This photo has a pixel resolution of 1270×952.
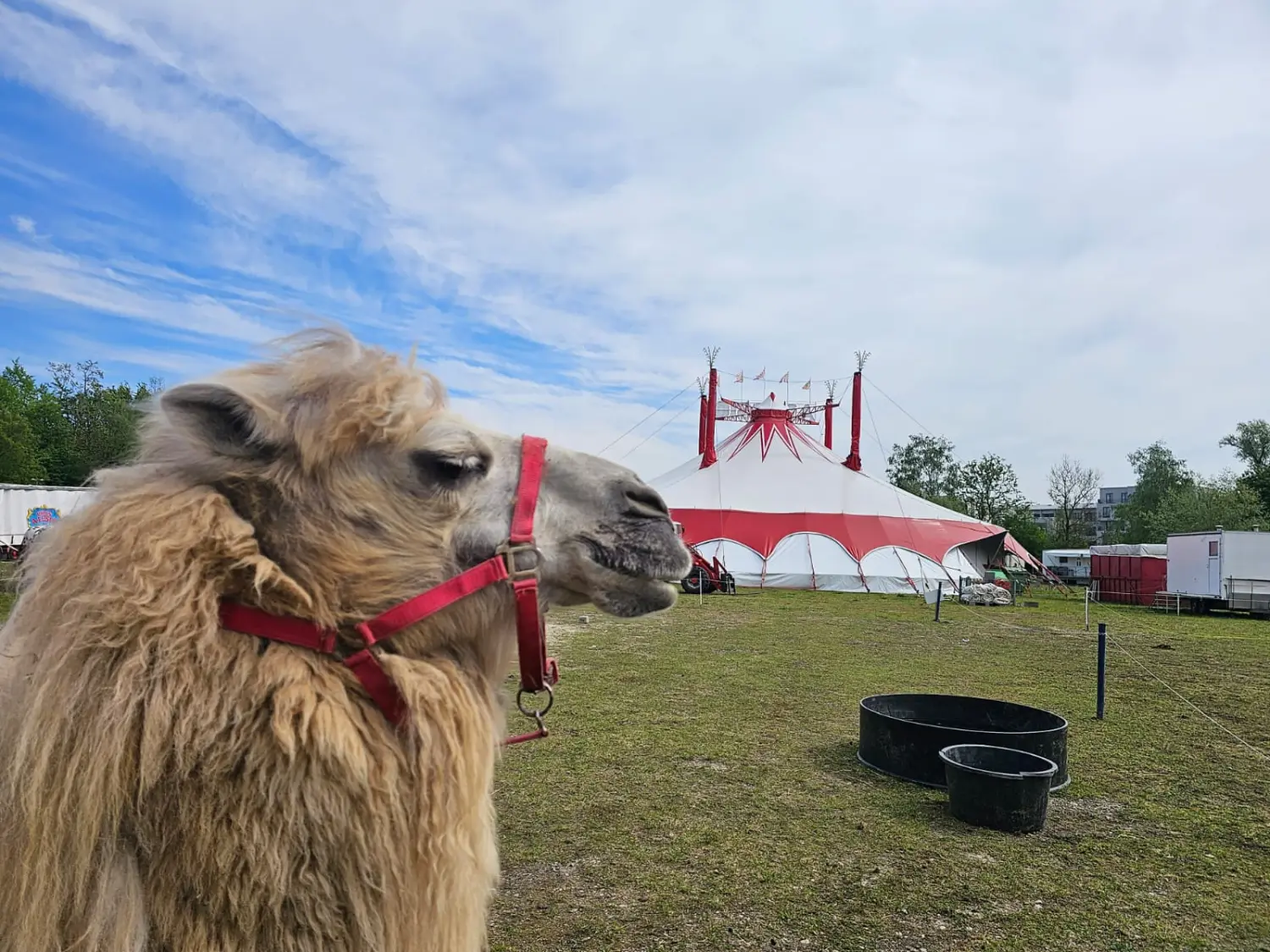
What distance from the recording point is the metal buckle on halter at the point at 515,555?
74.0 inches

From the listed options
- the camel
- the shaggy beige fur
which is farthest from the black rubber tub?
the shaggy beige fur

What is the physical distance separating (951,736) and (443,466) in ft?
16.9

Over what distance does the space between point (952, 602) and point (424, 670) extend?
23.7 meters

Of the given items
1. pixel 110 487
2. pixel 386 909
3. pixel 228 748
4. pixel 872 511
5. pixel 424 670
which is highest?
pixel 872 511

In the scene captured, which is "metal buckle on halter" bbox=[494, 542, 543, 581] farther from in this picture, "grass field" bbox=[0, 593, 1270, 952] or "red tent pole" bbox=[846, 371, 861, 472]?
"red tent pole" bbox=[846, 371, 861, 472]

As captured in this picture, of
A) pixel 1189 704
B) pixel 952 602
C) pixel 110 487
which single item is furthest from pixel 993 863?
pixel 952 602

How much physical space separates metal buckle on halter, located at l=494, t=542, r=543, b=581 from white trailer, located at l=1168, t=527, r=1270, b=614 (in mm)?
24762

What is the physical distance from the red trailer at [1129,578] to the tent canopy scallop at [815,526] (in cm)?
244

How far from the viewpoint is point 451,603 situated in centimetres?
180

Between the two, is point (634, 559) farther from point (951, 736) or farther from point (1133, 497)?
point (1133, 497)

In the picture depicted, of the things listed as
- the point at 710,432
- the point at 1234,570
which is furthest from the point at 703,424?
the point at 1234,570

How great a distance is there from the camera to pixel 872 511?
2756 centimetres

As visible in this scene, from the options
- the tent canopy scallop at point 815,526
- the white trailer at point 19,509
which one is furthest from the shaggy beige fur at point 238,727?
the white trailer at point 19,509

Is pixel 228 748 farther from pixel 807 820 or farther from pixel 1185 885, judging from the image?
pixel 1185 885
